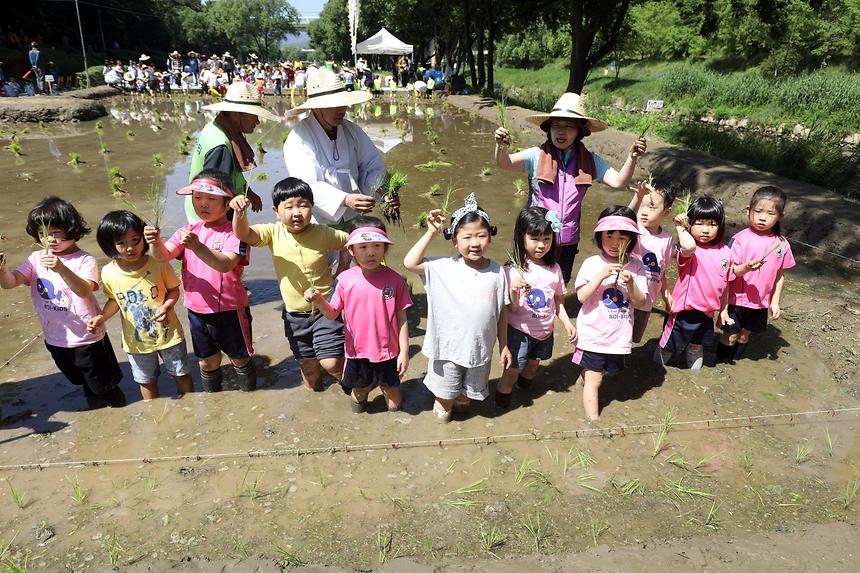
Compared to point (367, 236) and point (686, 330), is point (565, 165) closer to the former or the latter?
point (686, 330)

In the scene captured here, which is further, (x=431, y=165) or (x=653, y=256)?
(x=431, y=165)

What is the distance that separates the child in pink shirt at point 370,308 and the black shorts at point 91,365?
1.44 metres

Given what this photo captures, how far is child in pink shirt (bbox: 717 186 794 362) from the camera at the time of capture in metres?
3.46

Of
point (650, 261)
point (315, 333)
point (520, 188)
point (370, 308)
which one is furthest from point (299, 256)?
point (520, 188)

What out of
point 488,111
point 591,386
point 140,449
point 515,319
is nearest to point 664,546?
point 591,386

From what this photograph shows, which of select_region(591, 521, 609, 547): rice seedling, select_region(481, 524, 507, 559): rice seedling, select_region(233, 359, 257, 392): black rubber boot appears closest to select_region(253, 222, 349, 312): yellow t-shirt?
select_region(233, 359, 257, 392): black rubber boot

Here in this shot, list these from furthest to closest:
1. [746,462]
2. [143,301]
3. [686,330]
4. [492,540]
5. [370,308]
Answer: [686,330] < [143,301] < [370,308] < [746,462] < [492,540]

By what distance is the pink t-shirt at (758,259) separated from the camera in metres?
3.50

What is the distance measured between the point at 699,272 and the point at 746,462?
3.99 feet

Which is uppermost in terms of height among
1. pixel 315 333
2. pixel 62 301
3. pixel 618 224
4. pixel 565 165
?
pixel 565 165

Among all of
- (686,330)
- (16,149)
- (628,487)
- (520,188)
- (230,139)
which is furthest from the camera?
(16,149)

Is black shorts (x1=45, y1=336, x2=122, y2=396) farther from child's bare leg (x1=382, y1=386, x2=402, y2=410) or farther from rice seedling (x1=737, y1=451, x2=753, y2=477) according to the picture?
rice seedling (x1=737, y1=451, x2=753, y2=477)

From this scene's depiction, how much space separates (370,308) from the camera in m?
2.94

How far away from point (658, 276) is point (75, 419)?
393 cm
